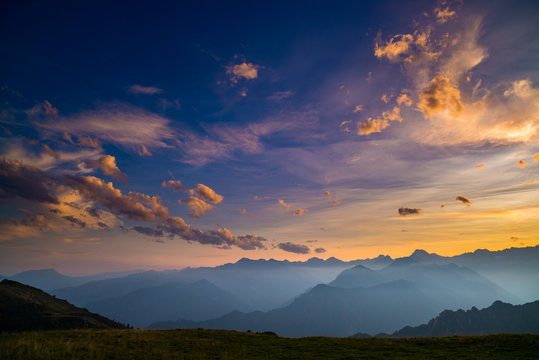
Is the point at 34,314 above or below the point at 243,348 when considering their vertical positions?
below

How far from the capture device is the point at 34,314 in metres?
87.8

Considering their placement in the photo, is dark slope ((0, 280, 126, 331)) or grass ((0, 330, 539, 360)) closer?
grass ((0, 330, 539, 360))

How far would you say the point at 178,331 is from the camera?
1404 inches

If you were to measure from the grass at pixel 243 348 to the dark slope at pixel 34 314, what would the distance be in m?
66.9

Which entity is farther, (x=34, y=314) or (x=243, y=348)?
(x=34, y=314)

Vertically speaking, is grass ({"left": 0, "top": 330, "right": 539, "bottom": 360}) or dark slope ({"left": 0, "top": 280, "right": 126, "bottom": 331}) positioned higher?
grass ({"left": 0, "top": 330, "right": 539, "bottom": 360})

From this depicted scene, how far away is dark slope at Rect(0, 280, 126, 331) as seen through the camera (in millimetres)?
79562

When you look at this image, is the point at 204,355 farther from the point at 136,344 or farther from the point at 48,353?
the point at 48,353

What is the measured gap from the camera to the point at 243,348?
26.9 metres

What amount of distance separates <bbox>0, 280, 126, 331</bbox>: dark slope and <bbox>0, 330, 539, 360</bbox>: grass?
66872 mm

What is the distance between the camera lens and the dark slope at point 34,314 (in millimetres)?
79562

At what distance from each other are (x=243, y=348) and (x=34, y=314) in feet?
337

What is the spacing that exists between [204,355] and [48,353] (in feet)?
39.2

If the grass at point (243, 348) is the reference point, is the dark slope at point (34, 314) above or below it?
below
